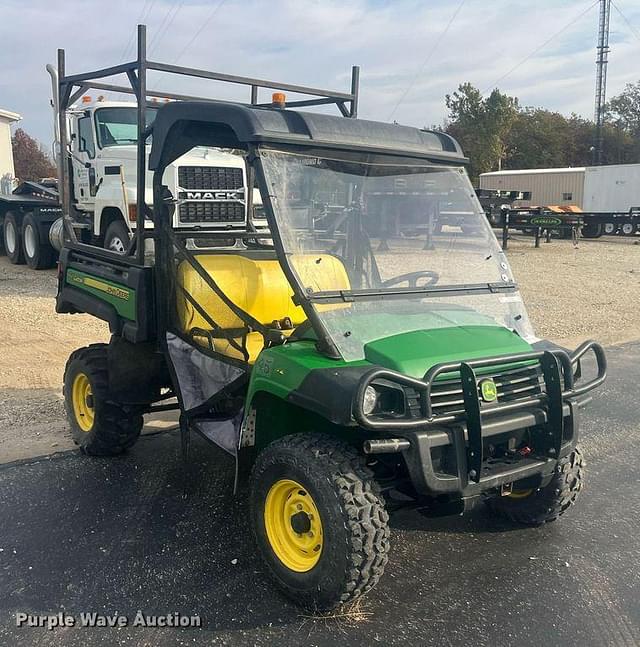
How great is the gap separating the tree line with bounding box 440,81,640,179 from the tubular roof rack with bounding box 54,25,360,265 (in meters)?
42.8

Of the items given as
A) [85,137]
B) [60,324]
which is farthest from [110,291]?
[85,137]

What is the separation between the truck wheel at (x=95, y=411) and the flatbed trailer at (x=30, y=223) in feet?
28.2

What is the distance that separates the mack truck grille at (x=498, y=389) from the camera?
283 cm

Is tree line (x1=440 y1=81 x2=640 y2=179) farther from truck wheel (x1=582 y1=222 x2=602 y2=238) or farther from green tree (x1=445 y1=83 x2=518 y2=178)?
truck wheel (x1=582 y1=222 x2=602 y2=238)

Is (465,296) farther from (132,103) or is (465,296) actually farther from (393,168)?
(132,103)

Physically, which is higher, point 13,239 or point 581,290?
point 13,239

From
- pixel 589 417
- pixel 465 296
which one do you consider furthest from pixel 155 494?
pixel 589 417

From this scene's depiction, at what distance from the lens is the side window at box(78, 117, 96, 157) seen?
998cm

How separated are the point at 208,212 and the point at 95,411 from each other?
3.68 metres

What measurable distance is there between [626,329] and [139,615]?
8.39 metres

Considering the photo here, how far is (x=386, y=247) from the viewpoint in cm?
356

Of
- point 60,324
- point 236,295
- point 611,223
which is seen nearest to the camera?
point 236,295

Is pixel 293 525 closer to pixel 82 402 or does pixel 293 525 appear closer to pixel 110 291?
pixel 110 291

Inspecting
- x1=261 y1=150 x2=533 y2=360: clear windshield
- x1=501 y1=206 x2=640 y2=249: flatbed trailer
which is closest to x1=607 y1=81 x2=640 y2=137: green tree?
x1=501 y1=206 x2=640 y2=249: flatbed trailer
